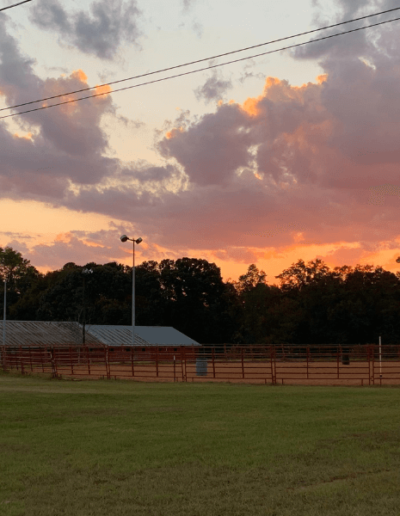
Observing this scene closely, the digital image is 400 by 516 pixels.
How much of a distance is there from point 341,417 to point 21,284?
115 metres

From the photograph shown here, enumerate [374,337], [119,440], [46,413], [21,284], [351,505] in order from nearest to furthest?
1. [351,505]
2. [119,440]
3. [46,413]
4. [374,337]
5. [21,284]

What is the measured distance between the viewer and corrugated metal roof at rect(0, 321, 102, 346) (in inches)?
2753

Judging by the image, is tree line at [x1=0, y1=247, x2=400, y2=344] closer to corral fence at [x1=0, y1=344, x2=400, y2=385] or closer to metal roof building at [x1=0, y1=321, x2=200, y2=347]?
metal roof building at [x1=0, y1=321, x2=200, y2=347]

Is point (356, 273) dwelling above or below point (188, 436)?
above

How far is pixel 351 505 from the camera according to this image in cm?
703

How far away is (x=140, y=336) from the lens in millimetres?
77875

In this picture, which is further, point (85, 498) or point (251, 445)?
point (251, 445)

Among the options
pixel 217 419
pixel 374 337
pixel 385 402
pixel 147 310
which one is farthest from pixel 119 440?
pixel 147 310

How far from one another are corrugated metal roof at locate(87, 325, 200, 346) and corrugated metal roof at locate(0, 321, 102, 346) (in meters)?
1.65

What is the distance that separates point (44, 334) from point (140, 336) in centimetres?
1146

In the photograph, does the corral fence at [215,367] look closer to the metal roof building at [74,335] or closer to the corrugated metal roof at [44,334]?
the corrugated metal roof at [44,334]

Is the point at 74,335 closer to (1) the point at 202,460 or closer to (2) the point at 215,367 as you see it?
(2) the point at 215,367

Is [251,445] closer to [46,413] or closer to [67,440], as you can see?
[67,440]

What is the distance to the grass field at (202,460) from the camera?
724 centimetres
